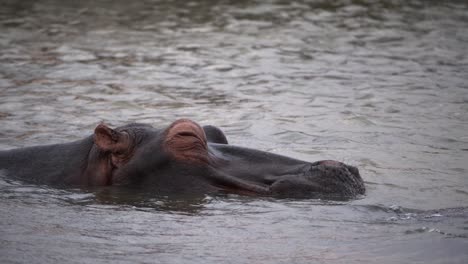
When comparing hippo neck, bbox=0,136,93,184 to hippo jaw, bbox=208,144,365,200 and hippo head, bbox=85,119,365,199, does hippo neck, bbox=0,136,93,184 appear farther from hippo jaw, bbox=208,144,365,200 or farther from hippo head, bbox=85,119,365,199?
hippo jaw, bbox=208,144,365,200

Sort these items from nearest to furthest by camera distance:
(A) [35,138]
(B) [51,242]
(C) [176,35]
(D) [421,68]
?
(B) [51,242], (A) [35,138], (D) [421,68], (C) [176,35]

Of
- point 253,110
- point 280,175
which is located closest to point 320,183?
point 280,175

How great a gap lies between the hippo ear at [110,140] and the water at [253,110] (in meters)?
0.26

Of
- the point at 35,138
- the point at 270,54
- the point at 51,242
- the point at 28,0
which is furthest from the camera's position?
the point at 28,0

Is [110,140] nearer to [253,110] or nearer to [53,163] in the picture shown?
[53,163]

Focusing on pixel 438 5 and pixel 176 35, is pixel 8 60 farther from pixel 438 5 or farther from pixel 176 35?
pixel 438 5

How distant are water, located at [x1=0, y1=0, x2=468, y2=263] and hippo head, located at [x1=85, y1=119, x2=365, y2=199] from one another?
0.09 meters

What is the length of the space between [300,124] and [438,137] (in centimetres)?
123

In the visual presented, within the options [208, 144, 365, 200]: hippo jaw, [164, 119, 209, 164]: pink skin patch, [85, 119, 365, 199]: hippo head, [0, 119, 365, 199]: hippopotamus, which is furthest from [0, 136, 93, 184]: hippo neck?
[208, 144, 365, 200]: hippo jaw

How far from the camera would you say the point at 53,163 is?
6152 millimetres

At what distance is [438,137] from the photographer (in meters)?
7.92

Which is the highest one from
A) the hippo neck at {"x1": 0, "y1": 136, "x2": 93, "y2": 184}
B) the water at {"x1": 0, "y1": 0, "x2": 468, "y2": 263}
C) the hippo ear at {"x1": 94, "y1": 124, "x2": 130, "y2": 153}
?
the hippo ear at {"x1": 94, "y1": 124, "x2": 130, "y2": 153}

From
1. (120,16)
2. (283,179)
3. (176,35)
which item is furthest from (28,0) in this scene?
(283,179)

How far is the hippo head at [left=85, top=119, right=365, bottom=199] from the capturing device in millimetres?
5590
